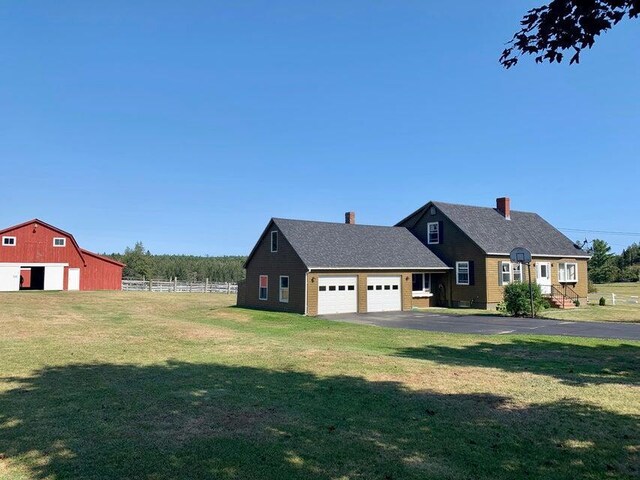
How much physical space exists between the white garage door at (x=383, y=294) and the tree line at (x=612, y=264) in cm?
3485

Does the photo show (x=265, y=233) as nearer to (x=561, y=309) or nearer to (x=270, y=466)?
(x=561, y=309)

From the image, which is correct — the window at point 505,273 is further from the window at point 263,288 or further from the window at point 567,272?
the window at point 263,288

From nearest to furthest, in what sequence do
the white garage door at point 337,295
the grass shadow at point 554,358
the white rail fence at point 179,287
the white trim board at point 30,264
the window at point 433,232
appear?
the grass shadow at point 554,358 → the white garage door at point 337,295 → the window at point 433,232 → the white trim board at point 30,264 → the white rail fence at point 179,287

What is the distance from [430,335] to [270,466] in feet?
44.7

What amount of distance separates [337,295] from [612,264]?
67576 mm

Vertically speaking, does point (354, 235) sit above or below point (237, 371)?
above

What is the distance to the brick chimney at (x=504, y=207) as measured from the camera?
124 feet

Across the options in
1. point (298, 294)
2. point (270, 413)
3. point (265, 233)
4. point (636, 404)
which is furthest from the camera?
point (265, 233)

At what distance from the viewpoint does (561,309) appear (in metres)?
32.0

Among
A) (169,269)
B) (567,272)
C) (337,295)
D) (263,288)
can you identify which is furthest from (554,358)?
(169,269)

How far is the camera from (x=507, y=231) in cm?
3600

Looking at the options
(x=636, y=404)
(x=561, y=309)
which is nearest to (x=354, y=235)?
(x=561, y=309)

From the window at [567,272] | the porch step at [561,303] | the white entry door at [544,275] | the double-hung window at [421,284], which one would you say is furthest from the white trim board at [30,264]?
the window at [567,272]

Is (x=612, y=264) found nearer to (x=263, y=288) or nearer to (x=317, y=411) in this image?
(x=263, y=288)
